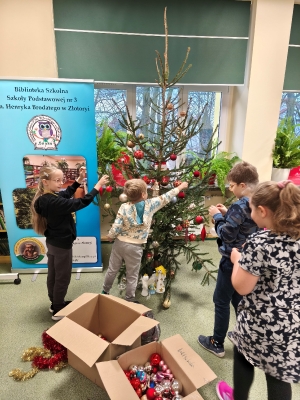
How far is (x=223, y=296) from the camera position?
1.88m

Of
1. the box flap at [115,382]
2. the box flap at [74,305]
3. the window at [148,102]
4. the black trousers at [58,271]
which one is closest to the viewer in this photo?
the box flap at [115,382]

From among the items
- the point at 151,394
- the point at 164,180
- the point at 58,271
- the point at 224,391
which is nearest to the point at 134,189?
the point at 164,180

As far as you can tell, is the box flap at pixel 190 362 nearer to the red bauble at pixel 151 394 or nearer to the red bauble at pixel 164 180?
the red bauble at pixel 151 394

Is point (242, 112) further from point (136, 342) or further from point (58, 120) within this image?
point (136, 342)

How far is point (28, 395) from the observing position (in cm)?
174

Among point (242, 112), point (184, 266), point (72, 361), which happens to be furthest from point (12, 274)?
point (242, 112)

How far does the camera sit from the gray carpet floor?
177cm

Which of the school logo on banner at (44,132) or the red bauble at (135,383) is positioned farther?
the school logo on banner at (44,132)

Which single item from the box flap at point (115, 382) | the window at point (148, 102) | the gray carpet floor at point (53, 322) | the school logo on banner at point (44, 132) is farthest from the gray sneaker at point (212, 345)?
the window at point (148, 102)

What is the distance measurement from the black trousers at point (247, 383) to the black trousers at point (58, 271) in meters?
1.43

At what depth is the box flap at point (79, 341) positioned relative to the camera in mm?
1594

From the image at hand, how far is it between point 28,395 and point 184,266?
2.06m

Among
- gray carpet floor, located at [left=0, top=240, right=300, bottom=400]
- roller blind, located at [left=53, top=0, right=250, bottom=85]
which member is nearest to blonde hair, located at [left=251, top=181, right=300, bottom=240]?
gray carpet floor, located at [left=0, top=240, right=300, bottom=400]

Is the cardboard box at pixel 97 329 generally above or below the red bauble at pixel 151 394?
above
